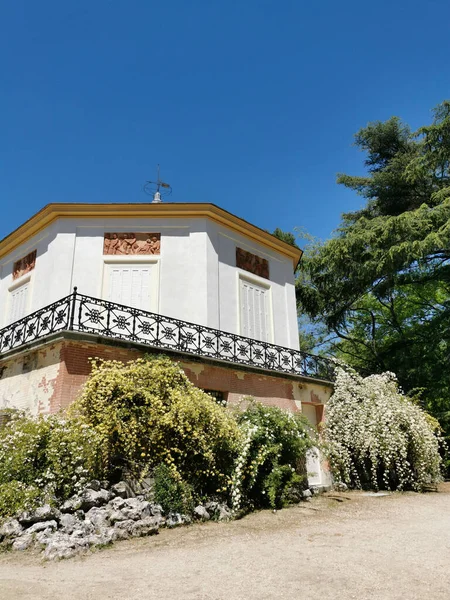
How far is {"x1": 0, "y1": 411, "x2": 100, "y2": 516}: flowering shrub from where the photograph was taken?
6.64 meters

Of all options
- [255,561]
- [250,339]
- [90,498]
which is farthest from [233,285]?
[255,561]

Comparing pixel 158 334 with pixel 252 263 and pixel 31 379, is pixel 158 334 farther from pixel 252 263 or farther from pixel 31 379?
pixel 252 263

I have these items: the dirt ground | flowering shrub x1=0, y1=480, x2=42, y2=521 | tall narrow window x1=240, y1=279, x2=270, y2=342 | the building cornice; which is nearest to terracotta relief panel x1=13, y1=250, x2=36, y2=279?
the building cornice

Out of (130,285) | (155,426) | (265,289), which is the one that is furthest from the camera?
(265,289)

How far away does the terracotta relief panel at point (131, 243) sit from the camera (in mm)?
12602

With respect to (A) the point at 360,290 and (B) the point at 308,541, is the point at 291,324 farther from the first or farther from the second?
(B) the point at 308,541

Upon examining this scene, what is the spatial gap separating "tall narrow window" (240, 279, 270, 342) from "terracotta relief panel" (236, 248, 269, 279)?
470 millimetres

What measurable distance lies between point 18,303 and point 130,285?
12.6ft

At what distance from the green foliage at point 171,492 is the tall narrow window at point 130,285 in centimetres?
537

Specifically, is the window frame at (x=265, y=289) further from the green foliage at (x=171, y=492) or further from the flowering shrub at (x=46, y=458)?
the flowering shrub at (x=46, y=458)

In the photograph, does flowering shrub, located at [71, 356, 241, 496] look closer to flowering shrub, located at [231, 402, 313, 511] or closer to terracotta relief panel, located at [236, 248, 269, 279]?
flowering shrub, located at [231, 402, 313, 511]

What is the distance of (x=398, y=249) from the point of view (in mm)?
14789

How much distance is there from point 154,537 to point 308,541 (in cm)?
221

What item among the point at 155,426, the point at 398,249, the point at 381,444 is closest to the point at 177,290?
the point at 155,426
